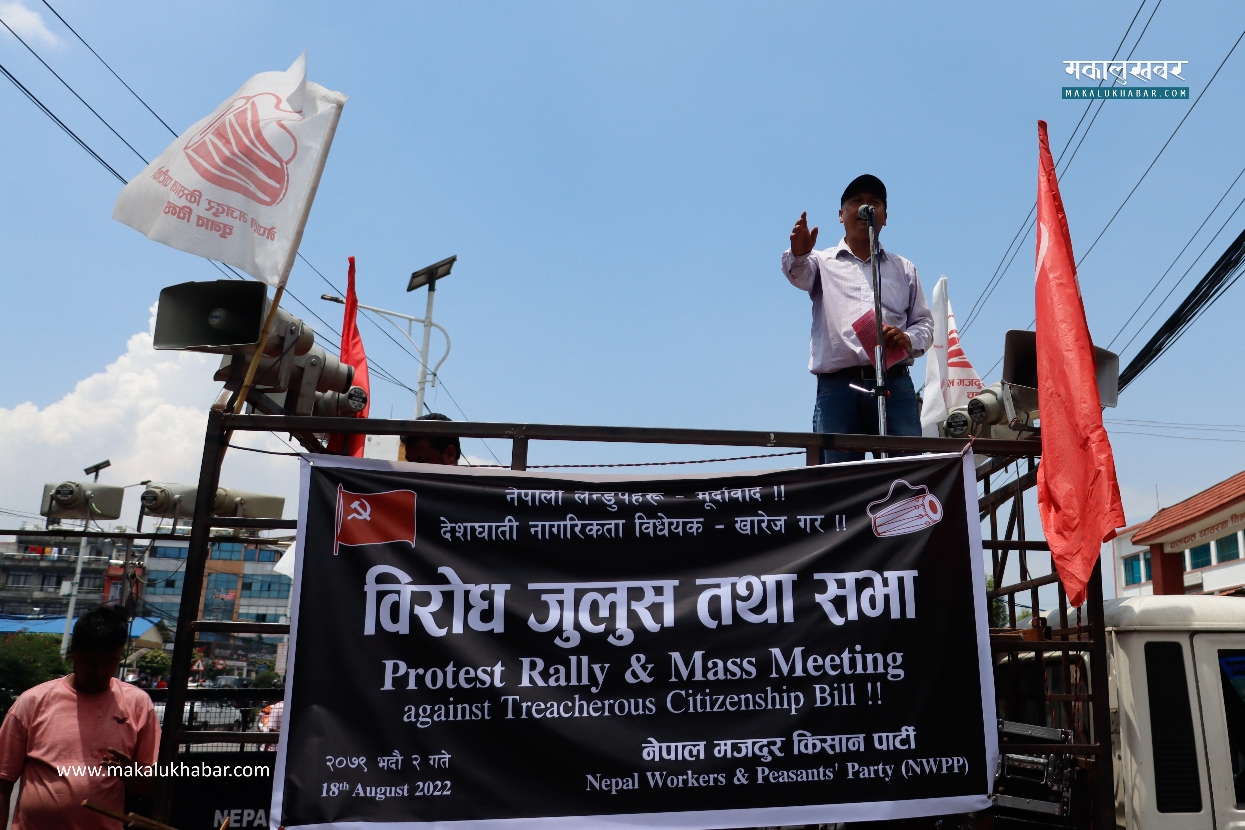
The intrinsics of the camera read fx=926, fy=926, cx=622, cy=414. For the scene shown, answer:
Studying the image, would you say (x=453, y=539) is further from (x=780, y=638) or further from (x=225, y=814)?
(x=225, y=814)

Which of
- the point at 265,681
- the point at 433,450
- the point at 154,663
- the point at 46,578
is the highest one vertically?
the point at 46,578

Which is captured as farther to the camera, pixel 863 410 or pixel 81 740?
pixel 863 410

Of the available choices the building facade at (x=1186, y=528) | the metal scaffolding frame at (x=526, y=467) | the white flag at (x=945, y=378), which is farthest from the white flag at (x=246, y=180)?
the building facade at (x=1186, y=528)

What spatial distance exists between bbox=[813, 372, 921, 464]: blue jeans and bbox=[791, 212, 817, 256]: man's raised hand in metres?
0.70

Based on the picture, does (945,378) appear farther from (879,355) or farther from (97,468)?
(97,468)

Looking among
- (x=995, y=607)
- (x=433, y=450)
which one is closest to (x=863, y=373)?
(x=433, y=450)

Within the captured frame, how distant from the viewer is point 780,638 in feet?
11.3

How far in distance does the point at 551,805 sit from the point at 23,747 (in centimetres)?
213

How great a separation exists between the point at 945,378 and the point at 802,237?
8.39ft

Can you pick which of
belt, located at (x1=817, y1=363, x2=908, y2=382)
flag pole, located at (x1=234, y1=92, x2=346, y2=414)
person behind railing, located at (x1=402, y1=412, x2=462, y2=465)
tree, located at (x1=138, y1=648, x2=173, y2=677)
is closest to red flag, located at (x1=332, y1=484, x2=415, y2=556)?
flag pole, located at (x1=234, y1=92, x2=346, y2=414)

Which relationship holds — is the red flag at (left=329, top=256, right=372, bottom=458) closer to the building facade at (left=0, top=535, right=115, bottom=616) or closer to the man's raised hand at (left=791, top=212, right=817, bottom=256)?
the man's raised hand at (left=791, top=212, right=817, bottom=256)

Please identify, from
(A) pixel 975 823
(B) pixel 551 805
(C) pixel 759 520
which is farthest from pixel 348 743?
(A) pixel 975 823

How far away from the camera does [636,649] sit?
340cm

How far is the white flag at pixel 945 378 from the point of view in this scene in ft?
20.8
